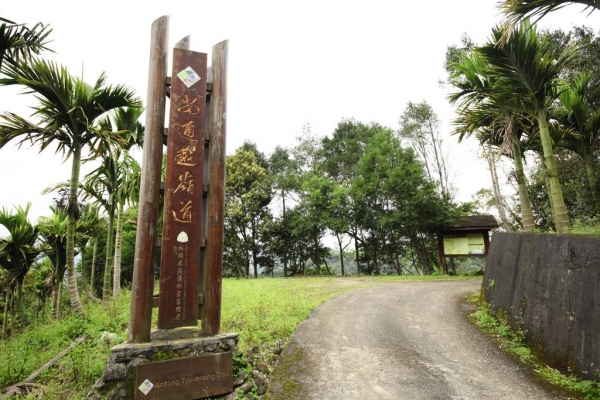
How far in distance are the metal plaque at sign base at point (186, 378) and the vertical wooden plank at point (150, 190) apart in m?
0.45

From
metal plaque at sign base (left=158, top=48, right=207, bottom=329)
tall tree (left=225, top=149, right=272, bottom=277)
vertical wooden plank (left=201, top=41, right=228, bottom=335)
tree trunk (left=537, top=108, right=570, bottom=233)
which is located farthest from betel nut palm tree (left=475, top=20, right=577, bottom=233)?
tall tree (left=225, top=149, right=272, bottom=277)

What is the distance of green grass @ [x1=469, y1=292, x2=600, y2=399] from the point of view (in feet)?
10.7


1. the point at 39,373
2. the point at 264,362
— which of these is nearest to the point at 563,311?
the point at 264,362

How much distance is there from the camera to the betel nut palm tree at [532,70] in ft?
16.8

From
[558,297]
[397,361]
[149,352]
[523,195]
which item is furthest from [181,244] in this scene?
[523,195]

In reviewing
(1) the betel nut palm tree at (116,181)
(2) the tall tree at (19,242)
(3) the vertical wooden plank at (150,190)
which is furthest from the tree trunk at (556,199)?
(2) the tall tree at (19,242)

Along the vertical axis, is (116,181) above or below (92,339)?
above

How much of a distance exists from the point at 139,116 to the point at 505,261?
31.8ft

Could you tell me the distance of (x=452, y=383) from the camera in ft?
12.2

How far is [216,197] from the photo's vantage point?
428 cm

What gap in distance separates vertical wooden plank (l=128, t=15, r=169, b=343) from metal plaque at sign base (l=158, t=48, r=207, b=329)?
0.15 m

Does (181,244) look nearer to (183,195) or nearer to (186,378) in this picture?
(183,195)

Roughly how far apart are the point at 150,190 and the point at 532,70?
21.9 feet

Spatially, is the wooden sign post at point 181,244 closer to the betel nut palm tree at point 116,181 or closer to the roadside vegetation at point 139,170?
the roadside vegetation at point 139,170
